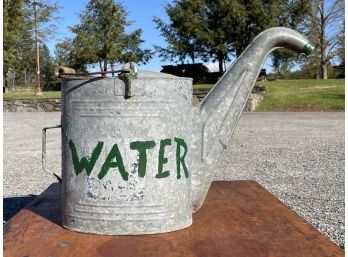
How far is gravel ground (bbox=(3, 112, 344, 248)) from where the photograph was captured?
12.3 feet

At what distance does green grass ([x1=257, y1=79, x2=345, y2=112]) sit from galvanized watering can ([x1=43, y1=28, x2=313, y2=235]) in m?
13.6

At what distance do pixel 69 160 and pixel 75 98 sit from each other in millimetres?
200

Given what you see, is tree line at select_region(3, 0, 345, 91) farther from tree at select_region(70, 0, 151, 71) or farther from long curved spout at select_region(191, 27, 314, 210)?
long curved spout at select_region(191, 27, 314, 210)

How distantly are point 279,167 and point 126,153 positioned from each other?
4016 millimetres

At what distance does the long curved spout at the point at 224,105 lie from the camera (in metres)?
1.82

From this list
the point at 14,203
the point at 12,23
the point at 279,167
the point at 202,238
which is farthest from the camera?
the point at 12,23

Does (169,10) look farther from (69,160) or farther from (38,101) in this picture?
(69,160)

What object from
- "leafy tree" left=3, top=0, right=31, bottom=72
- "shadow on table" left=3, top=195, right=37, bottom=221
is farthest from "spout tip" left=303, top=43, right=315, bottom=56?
"leafy tree" left=3, top=0, right=31, bottom=72

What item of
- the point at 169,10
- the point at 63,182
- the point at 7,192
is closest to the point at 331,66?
the point at 169,10

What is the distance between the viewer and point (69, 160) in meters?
1.67

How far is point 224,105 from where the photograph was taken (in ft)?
6.07

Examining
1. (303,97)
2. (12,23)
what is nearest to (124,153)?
(303,97)

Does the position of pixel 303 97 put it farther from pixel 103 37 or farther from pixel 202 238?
pixel 202 238

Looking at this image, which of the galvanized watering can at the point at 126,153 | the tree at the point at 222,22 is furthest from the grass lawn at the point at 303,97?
the galvanized watering can at the point at 126,153
